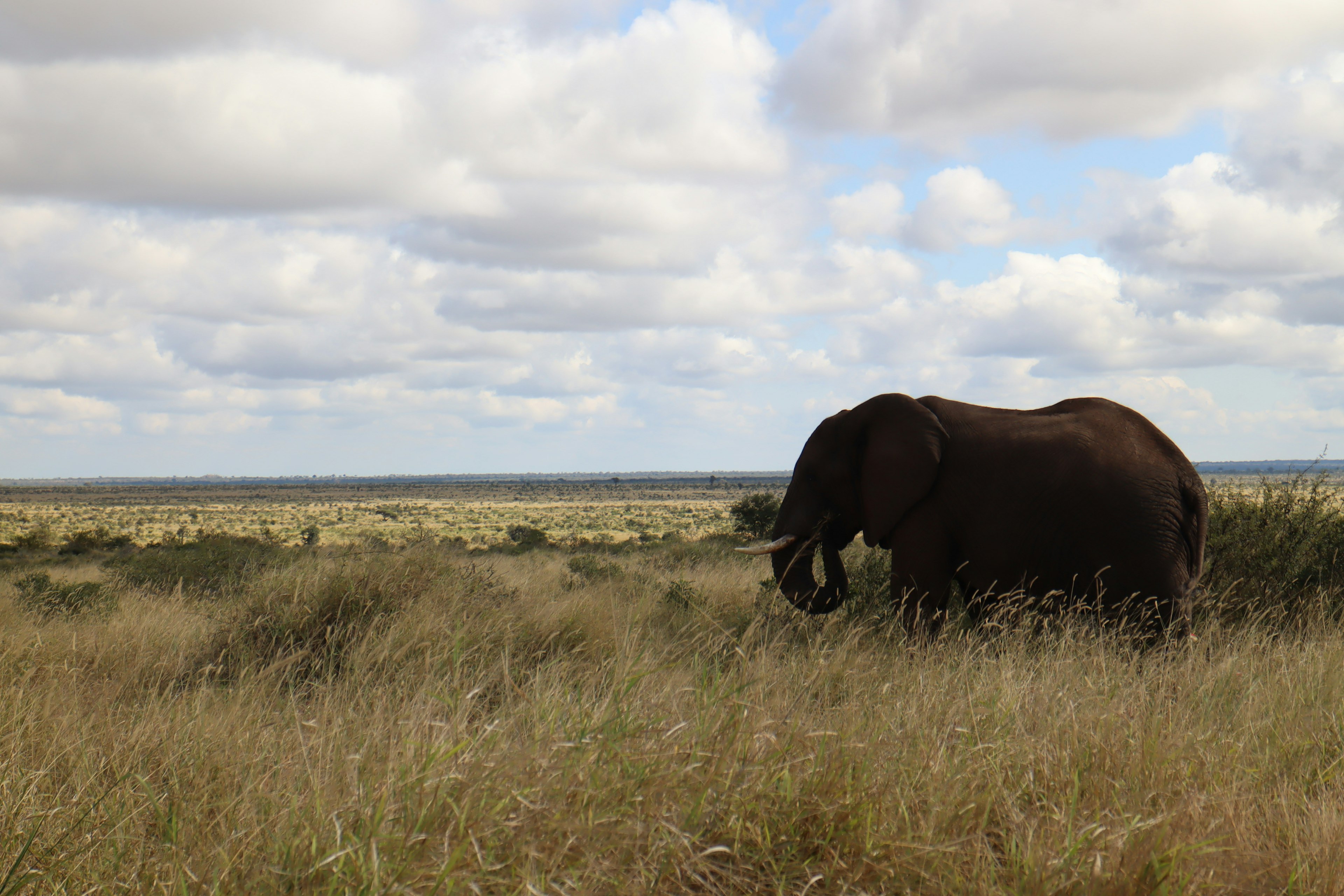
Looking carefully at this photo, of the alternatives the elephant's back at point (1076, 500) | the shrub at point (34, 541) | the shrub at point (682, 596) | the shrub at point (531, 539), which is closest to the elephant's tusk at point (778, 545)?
the shrub at point (682, 596)

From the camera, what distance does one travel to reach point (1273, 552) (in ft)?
31.4

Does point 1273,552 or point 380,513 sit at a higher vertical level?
point 1273,552

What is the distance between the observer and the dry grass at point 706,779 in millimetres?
2826

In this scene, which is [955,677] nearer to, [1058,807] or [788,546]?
[1058,807]

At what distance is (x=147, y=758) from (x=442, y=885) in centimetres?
243

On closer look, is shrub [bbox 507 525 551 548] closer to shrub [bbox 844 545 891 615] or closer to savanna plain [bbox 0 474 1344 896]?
shrub [bbox 844 545 891 615]

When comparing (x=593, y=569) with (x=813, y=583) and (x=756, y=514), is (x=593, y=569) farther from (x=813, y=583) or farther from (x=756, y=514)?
(x=756, y=514)

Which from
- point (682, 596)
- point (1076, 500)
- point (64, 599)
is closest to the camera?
A: point (1076, 500)

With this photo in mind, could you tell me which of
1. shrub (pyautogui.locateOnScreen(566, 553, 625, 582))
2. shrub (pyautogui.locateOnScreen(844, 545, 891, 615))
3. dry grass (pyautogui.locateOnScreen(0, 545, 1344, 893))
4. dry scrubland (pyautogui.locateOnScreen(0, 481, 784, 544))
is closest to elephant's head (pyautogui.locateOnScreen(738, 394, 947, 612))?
shrub (pyautogui.locateOnScreen(844, 545, 891, 615))

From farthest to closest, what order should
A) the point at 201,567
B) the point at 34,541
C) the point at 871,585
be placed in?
the point at 34,541 < the point at 201,567 < the point at 871,585

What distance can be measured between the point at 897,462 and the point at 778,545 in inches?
56.3

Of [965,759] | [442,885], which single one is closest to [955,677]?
[965,759]

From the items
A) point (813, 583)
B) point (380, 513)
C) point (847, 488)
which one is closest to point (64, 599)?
point (813, 583)

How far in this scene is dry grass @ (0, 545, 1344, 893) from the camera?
283 cm
